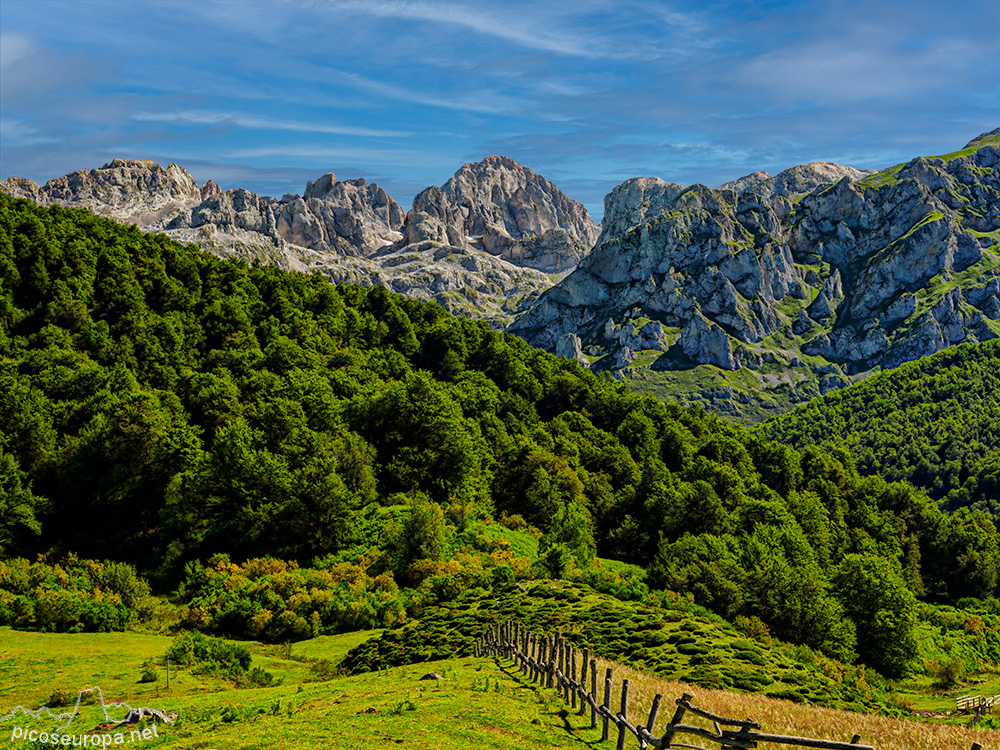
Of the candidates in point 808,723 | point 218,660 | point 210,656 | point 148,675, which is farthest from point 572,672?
point 210,656

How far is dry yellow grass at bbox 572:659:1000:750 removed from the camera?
16703mm

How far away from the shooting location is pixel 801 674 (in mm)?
34281

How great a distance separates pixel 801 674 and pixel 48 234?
11807 centimetres

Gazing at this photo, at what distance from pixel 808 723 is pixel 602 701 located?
6.42 meters

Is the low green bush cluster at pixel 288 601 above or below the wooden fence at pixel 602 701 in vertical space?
below

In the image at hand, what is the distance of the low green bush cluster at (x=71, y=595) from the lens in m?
42.5

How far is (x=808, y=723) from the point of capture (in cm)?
1862

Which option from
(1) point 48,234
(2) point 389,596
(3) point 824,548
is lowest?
(3) point 824,548

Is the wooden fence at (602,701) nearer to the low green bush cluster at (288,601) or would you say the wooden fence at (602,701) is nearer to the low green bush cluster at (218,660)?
the low green bush cluster at (218,660)

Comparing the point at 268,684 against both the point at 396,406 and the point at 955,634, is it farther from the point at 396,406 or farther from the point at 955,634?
the point at 955,634

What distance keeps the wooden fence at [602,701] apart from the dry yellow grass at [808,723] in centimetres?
53

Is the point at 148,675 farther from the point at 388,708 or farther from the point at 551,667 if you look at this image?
the point at 551,667

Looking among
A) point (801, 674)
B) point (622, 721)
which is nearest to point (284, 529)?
point (801, 674)

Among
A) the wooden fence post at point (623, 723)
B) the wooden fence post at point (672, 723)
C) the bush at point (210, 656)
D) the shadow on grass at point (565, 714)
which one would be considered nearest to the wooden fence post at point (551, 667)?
the shadow on grass at point (565, 714)
